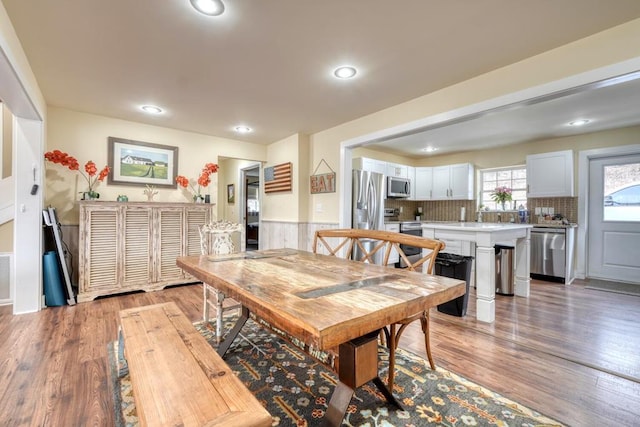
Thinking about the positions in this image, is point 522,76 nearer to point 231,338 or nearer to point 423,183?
point 231,338

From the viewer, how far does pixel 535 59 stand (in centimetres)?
223

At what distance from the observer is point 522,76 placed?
7.55ft

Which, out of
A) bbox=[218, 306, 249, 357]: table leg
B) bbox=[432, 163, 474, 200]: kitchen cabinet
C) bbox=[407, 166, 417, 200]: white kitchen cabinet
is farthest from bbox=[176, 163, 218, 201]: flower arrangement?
bbox=[432, 163, 474, 200]: kitchen cabinet

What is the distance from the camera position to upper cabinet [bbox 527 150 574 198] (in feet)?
14.8

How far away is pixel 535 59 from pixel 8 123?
5401mm

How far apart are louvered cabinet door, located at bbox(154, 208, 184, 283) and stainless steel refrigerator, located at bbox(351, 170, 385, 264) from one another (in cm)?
254

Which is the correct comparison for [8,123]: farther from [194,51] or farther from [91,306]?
[194,51]

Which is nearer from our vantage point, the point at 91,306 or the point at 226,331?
the point at 226,331

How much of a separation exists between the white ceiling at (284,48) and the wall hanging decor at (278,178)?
1265 millimetres

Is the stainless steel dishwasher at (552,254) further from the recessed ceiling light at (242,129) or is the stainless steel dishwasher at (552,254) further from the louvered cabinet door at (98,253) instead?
the louvered cabinet door at (98,253)

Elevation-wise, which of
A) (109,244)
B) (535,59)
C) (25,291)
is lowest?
(25,291)

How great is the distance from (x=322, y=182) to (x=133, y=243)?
8.73ft

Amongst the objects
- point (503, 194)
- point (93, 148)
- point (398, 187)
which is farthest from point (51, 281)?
point (503, 194)

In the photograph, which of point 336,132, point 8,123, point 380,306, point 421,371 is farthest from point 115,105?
point 421,371
